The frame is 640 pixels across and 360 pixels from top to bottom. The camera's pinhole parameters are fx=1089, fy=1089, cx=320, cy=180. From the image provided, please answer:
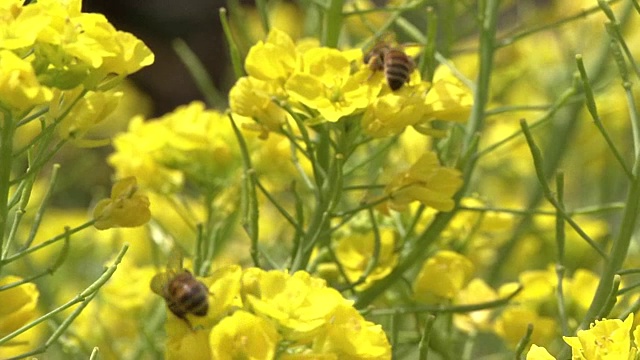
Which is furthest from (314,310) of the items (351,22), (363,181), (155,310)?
(351,22)

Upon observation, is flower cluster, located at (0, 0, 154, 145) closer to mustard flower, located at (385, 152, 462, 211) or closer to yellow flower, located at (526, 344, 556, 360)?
mustard flower, located at (385, 152, 462, 211)

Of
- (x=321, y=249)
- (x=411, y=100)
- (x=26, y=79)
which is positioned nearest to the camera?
(x=26, y=79)

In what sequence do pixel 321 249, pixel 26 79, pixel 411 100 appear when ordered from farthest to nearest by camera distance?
pixel 321 249
pixel 411 100
pixel 26 79

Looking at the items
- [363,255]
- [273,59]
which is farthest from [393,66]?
[363,255]

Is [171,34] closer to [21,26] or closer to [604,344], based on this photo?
[21,26]

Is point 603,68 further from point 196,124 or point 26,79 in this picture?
point 26,79

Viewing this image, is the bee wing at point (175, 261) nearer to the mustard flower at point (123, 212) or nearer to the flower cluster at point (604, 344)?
the mustard flower at point (123, 212)
